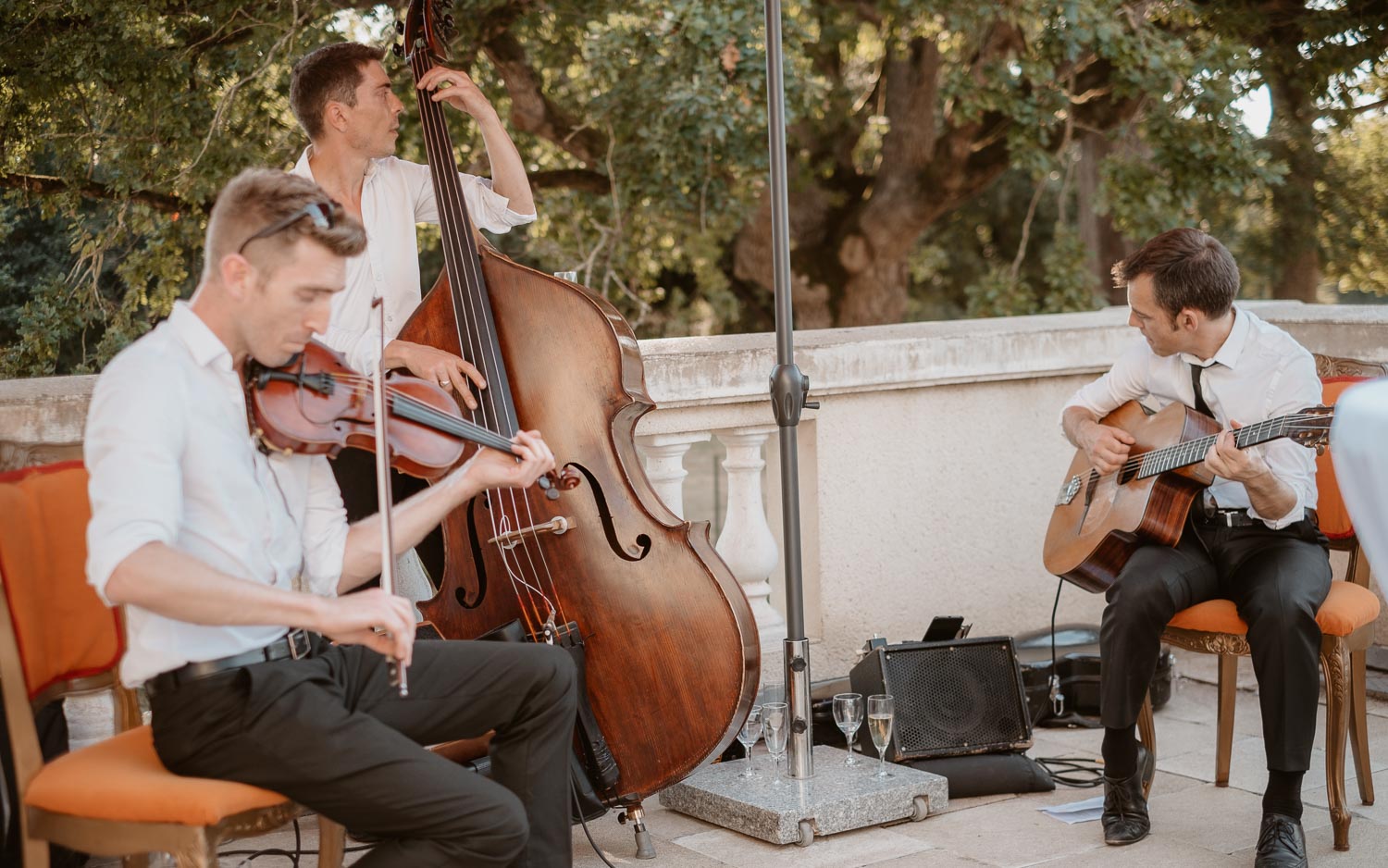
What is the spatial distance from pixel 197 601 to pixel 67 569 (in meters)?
0.56

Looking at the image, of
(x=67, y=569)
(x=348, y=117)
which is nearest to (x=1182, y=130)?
(x=348, y=117)

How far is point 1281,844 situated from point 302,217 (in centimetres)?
215

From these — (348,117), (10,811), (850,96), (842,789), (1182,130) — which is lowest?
(842,789)

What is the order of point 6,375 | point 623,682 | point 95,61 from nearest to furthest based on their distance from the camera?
point 623,682 < point 6,375 < point 95,61

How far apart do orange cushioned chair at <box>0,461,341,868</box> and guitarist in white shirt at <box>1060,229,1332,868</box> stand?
1641mm

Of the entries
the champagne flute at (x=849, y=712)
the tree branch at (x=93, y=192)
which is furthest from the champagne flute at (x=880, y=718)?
the tree branch at (x=93, y=192)

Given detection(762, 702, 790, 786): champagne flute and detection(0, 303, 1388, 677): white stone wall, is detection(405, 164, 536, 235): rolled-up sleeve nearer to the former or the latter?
detection(0, 303, 1388, 677): white stone wall

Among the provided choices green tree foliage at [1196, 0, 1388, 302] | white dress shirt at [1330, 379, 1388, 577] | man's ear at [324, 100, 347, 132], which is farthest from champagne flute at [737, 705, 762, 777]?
green tree foliage at [1196, 0, 1388, 302]

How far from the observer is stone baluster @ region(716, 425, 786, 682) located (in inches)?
146

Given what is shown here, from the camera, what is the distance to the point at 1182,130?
22.3 ft

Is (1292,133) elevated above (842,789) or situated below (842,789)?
above

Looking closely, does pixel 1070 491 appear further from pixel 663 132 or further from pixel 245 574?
pixel 663 132

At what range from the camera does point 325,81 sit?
3.00 m

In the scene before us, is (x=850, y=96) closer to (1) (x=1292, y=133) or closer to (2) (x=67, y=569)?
(1) (x=1292, y=133)
